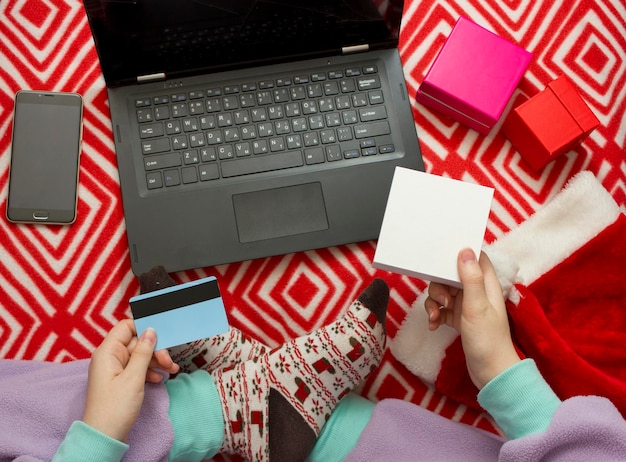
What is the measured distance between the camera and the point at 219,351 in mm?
831

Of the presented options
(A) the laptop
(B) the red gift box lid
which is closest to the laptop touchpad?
(A) the laptop

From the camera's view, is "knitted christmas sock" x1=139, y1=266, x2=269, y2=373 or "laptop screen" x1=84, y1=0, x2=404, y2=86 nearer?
"laptop screen" x1=84, y1=0, x2=404, y2=86

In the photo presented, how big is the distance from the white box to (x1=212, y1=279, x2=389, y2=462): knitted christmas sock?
14 cm

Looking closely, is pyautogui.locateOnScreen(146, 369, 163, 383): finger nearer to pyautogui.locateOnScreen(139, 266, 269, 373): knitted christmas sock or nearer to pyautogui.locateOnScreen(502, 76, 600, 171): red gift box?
pyautogui.locateOnScreen(139, 266, 269, 373): knitted christmas sock

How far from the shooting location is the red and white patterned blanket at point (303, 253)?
0.81 m

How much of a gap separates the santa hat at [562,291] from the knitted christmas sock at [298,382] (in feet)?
0.20

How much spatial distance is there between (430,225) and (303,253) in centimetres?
22

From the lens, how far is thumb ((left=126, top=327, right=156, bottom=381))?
70 centimetres

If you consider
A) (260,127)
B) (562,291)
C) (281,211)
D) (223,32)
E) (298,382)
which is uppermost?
(223,32)

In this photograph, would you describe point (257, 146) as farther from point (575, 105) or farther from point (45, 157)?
point (575, 105)

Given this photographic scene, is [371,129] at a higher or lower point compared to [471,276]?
higher

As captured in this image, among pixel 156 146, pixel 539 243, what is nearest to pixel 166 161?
pixel 156 146

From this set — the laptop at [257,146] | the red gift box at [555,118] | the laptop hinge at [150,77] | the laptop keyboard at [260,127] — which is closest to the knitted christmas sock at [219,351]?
the laptop at [257,146]

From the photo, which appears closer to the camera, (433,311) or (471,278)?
(471,278)
